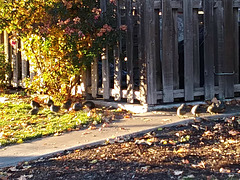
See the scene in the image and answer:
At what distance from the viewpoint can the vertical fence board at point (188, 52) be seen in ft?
26.5

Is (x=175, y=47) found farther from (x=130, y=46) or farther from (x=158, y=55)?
(x=130, y=46)

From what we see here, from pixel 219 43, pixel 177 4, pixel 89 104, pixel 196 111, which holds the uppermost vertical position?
pixel 177 4

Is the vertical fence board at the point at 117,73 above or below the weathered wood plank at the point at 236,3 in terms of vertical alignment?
below

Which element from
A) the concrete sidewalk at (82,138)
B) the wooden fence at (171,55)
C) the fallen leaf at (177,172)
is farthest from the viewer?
the wooden fence at (171,55)

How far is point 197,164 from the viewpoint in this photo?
4840 mm

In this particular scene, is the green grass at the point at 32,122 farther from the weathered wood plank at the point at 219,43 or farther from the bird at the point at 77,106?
the weathered wood plank at the point at 219,43

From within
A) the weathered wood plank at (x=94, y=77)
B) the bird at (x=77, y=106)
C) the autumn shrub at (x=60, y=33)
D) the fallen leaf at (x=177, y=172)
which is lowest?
the fallen leaf at (x=177, y=172)

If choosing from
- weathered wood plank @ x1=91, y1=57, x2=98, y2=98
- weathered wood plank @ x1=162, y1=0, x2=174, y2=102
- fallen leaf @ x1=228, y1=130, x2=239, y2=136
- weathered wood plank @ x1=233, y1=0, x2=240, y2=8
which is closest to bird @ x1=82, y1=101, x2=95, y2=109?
weathered wood plank @ x1=91, y1=57, x2=98, y2=98

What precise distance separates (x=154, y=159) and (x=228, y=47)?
4.16 metres

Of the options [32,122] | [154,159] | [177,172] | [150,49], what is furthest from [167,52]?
[177,172]

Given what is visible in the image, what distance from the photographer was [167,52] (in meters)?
7.89

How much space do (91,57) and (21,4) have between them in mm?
1792

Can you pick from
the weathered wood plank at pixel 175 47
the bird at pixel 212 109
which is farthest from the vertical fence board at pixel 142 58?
the bird at pixel 212 109

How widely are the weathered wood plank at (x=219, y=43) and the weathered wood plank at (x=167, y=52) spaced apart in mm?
1055
